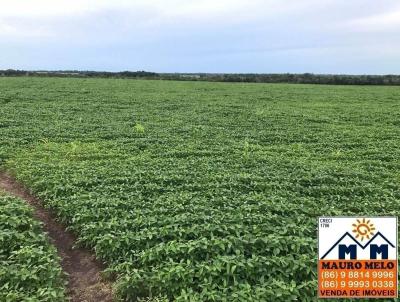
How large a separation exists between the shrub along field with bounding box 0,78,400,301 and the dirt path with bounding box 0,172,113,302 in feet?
0.56

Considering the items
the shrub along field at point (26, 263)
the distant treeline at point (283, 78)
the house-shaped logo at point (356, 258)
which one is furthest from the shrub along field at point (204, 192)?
the distant treeline at point (283, 78)

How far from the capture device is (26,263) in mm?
5316

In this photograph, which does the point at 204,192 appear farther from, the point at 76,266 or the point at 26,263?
the point at 26,263

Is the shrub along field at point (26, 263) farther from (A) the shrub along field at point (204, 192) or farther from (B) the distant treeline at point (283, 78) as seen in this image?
(B) the distant treeline at point (283, 78)

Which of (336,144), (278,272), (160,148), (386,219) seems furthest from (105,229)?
(336,144)

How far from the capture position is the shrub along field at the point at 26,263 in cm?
480

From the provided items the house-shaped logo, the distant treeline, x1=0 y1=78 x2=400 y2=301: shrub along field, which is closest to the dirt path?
x1=0 y1=78 x2=400 y2=301: shrub along field

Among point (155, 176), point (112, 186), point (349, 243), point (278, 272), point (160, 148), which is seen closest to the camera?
point (349, 243)

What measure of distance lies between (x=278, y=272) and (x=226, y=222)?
1.31 meters

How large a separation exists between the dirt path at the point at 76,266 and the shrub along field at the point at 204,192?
17cm

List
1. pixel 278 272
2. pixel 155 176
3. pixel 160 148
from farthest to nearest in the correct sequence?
pixel 160 148, pixel 155 176, pixel 278 272

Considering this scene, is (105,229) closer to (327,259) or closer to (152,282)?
(152,282)

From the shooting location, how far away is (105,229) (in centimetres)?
622

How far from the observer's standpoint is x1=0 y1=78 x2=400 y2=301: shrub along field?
5172 mm
